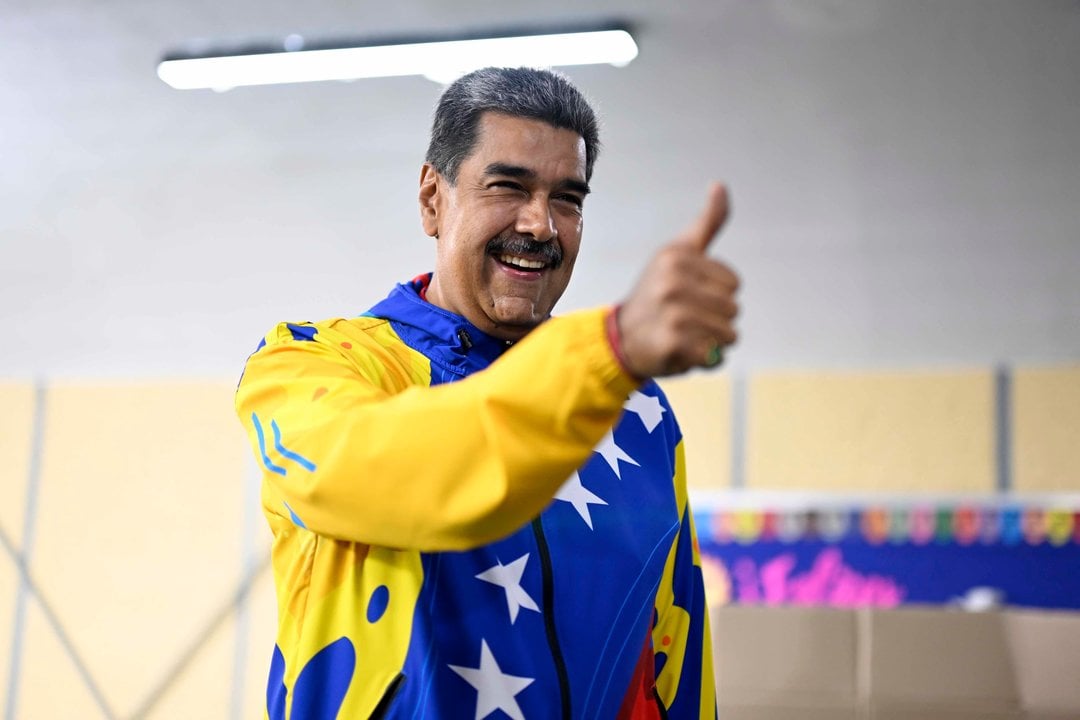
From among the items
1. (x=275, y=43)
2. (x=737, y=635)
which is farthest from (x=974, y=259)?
(x=737, y=635)

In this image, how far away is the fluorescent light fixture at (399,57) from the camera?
325 cm

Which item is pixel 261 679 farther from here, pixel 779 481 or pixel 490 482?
pixel 490 482

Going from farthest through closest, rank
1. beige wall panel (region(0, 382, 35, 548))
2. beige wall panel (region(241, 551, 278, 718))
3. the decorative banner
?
beige wall panel (region(0, 382, 35, 548)), beige wall panel (region(241, 551, 278, 718)), the decorative banner

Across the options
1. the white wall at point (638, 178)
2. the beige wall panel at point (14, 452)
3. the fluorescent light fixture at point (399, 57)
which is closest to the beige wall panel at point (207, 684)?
the beige wall panel at point (14, 452)

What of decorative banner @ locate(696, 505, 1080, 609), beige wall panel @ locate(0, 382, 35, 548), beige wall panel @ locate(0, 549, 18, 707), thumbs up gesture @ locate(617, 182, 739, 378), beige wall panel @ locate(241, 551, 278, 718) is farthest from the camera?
beige wall panel @ locate(0, 382, 35, 548)

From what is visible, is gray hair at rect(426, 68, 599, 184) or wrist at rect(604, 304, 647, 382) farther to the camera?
gray hair at rect(426, 68, 599, 184)

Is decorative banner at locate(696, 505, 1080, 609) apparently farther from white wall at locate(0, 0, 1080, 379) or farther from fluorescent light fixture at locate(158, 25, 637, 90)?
fluorescent light fixture at locate(158, 25, 637, 90)

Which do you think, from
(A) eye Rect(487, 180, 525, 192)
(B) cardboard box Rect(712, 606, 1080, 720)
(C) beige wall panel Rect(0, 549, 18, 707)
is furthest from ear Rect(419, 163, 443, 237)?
(C) beige wall panel Rect(0, 549, 18, 707)

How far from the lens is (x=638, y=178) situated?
4.08 metres

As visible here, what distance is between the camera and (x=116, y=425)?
14.3 ft

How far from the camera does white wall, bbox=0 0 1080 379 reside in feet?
10.8

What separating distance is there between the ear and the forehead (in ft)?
0.28

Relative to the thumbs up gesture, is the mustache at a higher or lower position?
higher

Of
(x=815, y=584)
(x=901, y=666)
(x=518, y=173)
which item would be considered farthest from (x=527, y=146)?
(x=815, y=584)
